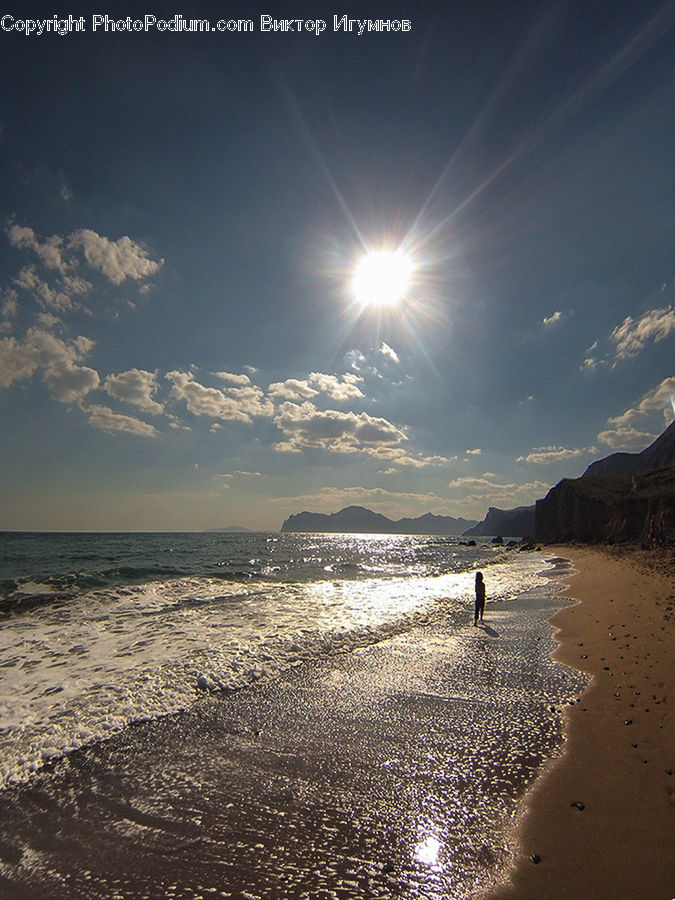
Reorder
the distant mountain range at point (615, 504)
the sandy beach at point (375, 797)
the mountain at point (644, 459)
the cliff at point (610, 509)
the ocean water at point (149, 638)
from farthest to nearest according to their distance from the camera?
the mountain at point (644, 459) < the distant mountain range at point (615, 504) < the cliff at point (610, 509) < the ocean water at point (149, 638) < the sandy beach at point (375, 797)

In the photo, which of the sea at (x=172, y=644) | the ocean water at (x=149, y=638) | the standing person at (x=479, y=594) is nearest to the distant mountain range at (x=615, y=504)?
the ocean water at (x=149, y=638)

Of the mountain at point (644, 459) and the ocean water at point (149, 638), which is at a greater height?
the mountain at point (644, 459)

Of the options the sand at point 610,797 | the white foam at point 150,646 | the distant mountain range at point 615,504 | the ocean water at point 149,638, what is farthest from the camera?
the distant mountain range at point 615,504

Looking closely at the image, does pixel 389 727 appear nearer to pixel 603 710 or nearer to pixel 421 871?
pixel 421 871

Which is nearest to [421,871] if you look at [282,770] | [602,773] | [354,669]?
[282,770]

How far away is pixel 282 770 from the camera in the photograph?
564cm

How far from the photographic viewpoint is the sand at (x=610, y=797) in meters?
3.61

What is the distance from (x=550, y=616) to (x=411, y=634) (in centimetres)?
631

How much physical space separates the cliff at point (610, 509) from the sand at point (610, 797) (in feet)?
128

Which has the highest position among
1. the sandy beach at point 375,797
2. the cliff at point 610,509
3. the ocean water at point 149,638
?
the cliff at point 610,509

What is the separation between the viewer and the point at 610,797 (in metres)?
4.75

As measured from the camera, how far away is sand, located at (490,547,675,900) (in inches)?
142

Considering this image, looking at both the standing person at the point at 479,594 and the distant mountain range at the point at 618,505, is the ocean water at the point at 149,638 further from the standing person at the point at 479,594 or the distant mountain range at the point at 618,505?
the distant mountain range at the point at 618,505

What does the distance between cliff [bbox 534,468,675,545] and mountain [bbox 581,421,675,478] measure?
11893 millimetres
